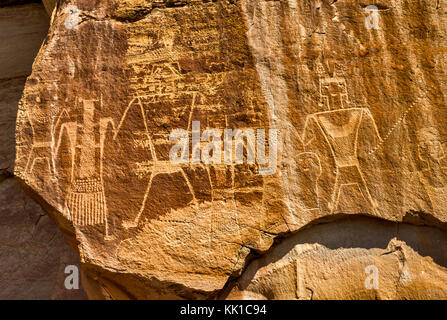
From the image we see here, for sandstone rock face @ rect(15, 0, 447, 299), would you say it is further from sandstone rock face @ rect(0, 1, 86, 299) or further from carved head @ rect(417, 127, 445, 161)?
sandstone rock face @ rect(0, 1, 86, 299)

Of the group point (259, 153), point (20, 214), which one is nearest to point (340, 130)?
point (259, 153)

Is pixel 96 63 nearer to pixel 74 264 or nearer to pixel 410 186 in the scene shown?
pixel 74 264

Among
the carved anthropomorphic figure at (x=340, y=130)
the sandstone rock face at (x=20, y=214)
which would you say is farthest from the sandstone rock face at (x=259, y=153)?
the sandstone rock face at (x=20, y=214)

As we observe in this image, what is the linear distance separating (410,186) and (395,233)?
294 millimetres

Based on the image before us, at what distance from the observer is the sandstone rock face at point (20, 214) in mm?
3473

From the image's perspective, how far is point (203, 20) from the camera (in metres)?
2.64

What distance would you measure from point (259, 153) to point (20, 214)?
7.24 feet

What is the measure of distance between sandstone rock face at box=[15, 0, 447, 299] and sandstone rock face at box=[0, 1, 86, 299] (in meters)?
1.07

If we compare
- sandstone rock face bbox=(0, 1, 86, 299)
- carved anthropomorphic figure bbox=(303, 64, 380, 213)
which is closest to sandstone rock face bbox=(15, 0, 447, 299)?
carved anthropomorphic figure bbox=(303, 64, 380, 213)

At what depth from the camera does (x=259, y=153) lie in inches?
101

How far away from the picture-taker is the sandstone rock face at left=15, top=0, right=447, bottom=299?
8.24 feet

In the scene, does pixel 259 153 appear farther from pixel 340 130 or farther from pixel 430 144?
pixel 430 144

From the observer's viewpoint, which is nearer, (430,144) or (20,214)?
(430,144)

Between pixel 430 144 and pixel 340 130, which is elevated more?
pixel 340 130
